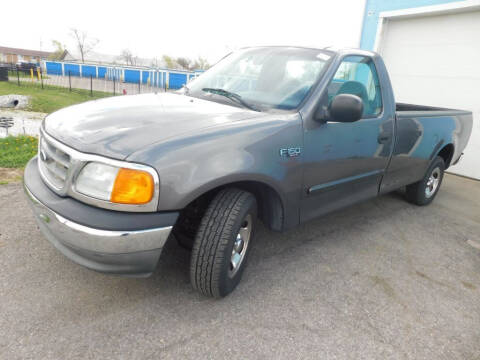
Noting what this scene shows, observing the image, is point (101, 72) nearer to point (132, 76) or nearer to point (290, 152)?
point (132, 76)

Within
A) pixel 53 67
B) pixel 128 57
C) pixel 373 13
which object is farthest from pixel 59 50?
pixel 373 13

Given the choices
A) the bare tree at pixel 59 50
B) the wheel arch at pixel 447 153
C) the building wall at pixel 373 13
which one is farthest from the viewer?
the bare tree at pixel 59 50

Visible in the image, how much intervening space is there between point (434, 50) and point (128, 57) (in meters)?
74.3

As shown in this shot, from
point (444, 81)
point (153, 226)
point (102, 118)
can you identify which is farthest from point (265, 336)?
point (444, 81)

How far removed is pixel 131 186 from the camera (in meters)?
1.83

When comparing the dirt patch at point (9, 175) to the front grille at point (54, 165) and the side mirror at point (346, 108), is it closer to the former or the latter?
the front grille at point (54, 165)

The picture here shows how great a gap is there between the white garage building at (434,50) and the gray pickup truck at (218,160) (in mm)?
4080

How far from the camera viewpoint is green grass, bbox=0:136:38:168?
4613 millimetres

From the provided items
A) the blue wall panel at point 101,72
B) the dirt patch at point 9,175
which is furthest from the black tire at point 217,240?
the blue wall panel at point 101,72

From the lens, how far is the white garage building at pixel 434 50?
6.62 metres

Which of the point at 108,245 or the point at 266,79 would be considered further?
the point at 266,79

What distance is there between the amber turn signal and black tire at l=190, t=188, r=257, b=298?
0.47 metres

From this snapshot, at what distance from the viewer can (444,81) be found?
7.05m

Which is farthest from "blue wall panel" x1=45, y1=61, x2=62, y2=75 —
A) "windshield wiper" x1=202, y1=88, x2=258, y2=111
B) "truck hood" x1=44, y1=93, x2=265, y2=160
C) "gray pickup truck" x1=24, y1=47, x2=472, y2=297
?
"truck hood" x1=44, y1=93, x2=265, y2=160
